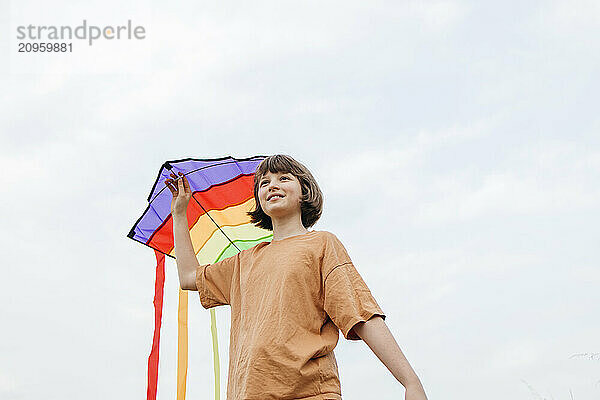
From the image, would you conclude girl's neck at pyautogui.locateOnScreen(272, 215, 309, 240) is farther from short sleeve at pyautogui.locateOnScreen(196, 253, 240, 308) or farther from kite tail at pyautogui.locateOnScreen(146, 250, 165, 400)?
kite tail at pyautogui.locateOnScreen(146, 250, 165, 400)

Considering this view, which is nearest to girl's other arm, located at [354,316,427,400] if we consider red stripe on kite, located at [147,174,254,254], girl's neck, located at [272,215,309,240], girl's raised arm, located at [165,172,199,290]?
girl's neck, located at [272,215,309,240]

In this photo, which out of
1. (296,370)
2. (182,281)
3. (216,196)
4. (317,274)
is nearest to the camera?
(296,370)

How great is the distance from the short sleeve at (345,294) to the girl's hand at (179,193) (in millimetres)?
661

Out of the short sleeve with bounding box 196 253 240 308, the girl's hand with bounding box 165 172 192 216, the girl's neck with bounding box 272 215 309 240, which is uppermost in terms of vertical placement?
the girl's hand with bounding box 165 172 192 216

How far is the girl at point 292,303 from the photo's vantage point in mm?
2193

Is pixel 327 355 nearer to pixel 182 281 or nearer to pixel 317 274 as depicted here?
pixel 317 274

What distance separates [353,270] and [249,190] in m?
0.82

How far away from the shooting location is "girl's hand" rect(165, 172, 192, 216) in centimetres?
283

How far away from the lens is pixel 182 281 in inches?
109

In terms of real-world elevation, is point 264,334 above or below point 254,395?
above

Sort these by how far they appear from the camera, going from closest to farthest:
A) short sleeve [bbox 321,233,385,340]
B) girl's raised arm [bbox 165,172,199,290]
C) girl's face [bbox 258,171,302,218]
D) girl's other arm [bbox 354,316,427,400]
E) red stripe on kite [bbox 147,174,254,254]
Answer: girl's other arm [bbox 354,316,427,400] < short sleeve [bbox 321,233,385,340] < girl's face [bbox 258,171,302,218] < girl's raised arm [bbox 165,172,199,290] < red stripe on kite [bbox 147,174,254,254]

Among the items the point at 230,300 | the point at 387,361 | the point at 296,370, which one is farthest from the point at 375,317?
the point at 230,300

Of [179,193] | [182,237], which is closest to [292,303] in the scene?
[182,237]

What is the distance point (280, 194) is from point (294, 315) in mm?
441
